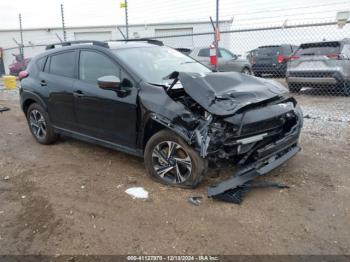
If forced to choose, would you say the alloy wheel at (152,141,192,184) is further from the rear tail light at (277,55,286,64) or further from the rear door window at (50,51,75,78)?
the rear tail light at (277,55,286,64)

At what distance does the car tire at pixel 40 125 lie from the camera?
587cm

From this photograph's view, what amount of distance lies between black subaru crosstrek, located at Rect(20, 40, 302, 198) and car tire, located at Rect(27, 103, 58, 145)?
0.44 meters

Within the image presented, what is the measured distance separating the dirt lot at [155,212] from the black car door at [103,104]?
0.53 meters

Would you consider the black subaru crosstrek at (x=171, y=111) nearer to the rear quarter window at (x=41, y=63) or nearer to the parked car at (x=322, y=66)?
the rear quarter window at (x=41, y=63)

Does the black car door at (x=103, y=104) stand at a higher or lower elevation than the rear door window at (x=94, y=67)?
lower

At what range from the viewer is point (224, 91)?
3947 mm

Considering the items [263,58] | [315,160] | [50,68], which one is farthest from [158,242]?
[263,58]

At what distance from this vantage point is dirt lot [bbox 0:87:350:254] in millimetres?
3062

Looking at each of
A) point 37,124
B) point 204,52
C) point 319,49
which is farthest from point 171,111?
point 204,52

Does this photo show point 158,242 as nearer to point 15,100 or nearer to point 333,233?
point 333,233

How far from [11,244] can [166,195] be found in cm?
164

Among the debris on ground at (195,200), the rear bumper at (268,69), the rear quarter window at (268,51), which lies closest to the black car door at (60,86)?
the debris on ground at (195,200)

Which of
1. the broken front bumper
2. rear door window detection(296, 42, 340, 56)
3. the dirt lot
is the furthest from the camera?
rear door window detection(296, 42, 340, 56)

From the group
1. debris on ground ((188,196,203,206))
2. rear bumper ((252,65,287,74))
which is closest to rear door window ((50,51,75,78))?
debris on ground ((188,196,203,206))
